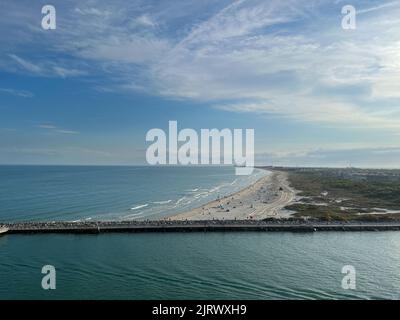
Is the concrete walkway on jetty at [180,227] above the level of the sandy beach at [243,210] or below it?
below

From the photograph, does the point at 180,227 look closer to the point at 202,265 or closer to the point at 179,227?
the point at 179,227

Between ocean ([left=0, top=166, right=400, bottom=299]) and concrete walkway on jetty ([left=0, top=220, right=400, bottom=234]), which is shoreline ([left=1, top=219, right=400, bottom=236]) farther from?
ocean ([left=0, top=166, right=400, bottom=299])

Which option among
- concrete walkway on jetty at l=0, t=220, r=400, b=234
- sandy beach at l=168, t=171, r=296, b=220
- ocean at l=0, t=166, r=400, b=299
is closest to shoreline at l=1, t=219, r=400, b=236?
concrete walkway on jetty at l=0, t=220, r=400, b=234

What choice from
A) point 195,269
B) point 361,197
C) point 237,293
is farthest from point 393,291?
point 361,197

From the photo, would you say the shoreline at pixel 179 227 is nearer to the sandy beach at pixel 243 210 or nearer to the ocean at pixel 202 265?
the ocean at pixel 202 265

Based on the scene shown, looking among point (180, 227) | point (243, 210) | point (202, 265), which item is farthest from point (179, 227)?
point (243, 210)

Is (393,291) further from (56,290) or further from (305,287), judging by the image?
(56,290)

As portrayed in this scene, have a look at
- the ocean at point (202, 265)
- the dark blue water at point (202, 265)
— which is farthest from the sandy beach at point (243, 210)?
the dark blue water at point (202, 265)

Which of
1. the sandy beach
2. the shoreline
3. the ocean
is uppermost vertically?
the sandy beach

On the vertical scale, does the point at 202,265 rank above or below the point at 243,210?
below
